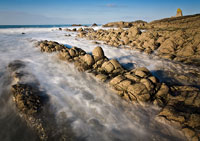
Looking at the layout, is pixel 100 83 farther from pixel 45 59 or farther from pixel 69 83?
pixel 45 59

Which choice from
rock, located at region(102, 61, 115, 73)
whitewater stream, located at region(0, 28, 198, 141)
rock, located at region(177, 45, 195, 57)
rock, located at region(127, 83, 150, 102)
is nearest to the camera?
whitewater stream, located at region(0, 28, 198, 141)

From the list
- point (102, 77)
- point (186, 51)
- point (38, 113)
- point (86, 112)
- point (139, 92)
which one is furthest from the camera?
point (186, 51)

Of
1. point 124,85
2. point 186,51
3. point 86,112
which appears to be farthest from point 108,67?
point 186,51

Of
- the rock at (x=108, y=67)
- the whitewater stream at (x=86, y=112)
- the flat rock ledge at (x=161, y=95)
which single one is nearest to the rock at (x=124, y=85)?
the flat rock ledge at (x=161, y=95)

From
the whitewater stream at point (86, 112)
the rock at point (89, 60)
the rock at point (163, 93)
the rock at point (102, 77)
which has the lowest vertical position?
the whitewater stream at point (86, 112)

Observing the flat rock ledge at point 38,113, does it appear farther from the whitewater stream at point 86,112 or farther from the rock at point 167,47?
the rock at point 167,47

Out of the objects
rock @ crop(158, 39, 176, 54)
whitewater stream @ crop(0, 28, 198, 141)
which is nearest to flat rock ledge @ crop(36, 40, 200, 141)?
whitewater stream @ crop(0, 28, 198, 141)

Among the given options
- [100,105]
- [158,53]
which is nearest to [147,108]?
[100,105]

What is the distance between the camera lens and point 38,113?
11.7 feet

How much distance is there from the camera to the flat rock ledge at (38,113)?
120 inches

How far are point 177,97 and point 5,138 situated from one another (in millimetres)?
5817

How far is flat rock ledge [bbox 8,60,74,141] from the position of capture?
10.0 feet

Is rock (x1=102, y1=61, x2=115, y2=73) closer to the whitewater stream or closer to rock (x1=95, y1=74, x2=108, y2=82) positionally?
rock (x1=95, y1=74, x2=108, y2=82)

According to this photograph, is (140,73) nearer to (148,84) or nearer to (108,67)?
(148,84)
